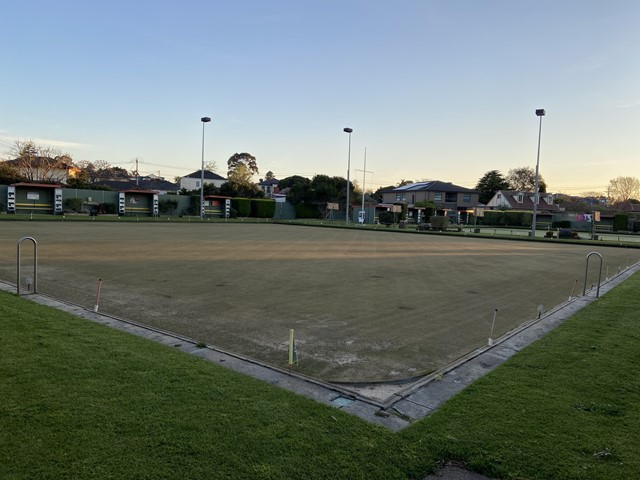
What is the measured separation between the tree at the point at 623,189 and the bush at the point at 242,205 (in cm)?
8211

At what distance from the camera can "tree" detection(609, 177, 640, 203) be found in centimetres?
9444

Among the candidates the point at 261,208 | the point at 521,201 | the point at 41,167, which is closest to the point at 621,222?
the point at 521,201

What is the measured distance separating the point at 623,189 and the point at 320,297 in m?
110

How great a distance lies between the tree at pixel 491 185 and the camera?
9606 cm

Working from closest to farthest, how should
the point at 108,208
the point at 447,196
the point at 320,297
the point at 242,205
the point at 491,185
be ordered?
the point at 320,297, the point at 108,208, the point at 242,205, the point at 447,196, the point at 491,185

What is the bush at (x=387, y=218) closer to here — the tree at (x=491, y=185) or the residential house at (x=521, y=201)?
the residential house at (x=521, y=201)

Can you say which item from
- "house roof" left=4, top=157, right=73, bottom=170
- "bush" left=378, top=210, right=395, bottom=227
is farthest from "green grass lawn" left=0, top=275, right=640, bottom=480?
"house roof" left=4, top=157, right=73, bottom=170

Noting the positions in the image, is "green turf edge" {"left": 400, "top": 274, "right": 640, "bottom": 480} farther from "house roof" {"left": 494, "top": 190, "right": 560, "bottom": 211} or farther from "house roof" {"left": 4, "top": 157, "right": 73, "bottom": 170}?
"house roof" {"left": 494, "top": 190, "right": 560, "bottom": 211}

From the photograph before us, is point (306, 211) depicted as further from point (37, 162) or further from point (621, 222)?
point (621, 222)

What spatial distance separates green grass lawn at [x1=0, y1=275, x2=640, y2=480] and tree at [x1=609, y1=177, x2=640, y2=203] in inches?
4340

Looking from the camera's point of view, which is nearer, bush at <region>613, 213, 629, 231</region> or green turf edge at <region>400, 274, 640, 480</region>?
green turf edge at <region>400, 274, 640, 480</region>

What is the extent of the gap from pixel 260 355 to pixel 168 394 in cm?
171

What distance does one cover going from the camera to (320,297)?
30.6 ft

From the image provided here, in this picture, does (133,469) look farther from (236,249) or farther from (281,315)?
(236,249)
